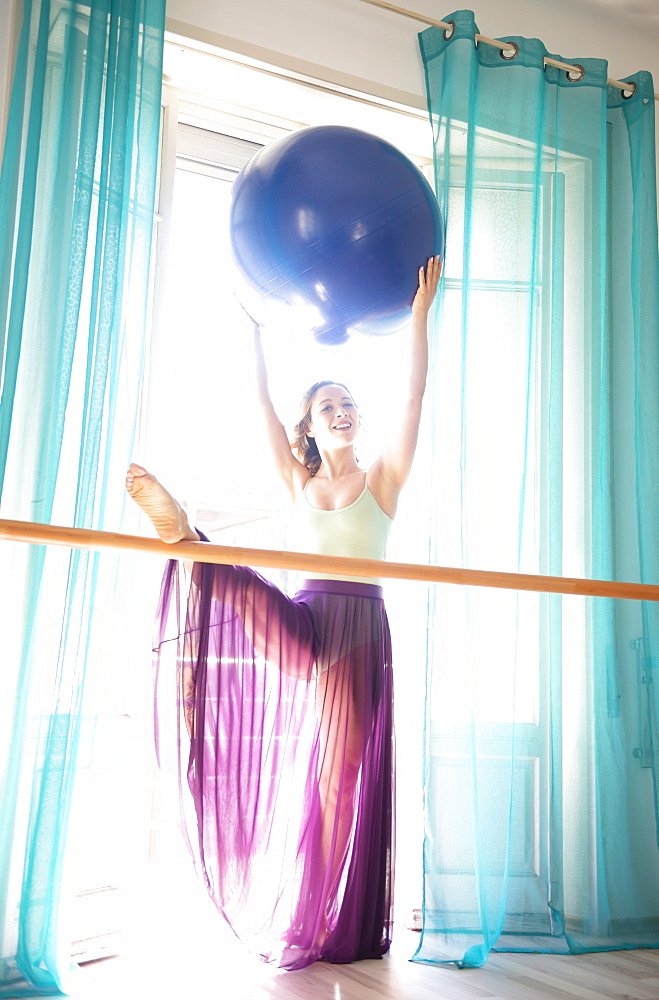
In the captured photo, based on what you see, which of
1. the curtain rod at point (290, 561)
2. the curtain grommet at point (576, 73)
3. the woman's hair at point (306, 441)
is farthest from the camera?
the curtain grommet at point (576, 73)

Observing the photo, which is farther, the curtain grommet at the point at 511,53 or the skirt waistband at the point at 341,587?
the curtain grommet at the point at 511,53

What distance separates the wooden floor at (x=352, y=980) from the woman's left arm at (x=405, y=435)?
41.5 inches

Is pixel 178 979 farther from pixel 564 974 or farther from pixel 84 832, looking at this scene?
pixel 564 974

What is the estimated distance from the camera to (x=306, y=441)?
7.75ft

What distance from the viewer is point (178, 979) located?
Result: 182 cm

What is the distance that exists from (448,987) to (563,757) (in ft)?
2.77

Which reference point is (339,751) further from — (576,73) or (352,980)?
(576,73)

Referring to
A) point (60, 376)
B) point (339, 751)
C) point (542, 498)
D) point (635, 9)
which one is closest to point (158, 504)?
point (60, 376)

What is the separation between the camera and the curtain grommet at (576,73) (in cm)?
274

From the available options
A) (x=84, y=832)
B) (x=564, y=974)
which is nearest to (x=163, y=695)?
(x=84, y=832)

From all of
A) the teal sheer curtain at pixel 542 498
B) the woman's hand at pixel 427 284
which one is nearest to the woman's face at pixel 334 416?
the teal sheer curtain at pixel 542 498

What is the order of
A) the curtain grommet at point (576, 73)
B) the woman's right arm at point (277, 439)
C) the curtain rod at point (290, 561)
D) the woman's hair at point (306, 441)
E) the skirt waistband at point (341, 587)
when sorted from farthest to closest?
the curtain grommet at point (576, 73)
the woman's hair at point (306, 441)
the woman's right arm at point (277, 439)
the skirt waistband at point (341, 587)
the curtain rod at point (290, 561)

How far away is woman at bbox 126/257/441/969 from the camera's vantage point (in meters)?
1.80

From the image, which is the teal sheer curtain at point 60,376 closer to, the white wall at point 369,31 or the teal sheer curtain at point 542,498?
the white wall at point 369,31
